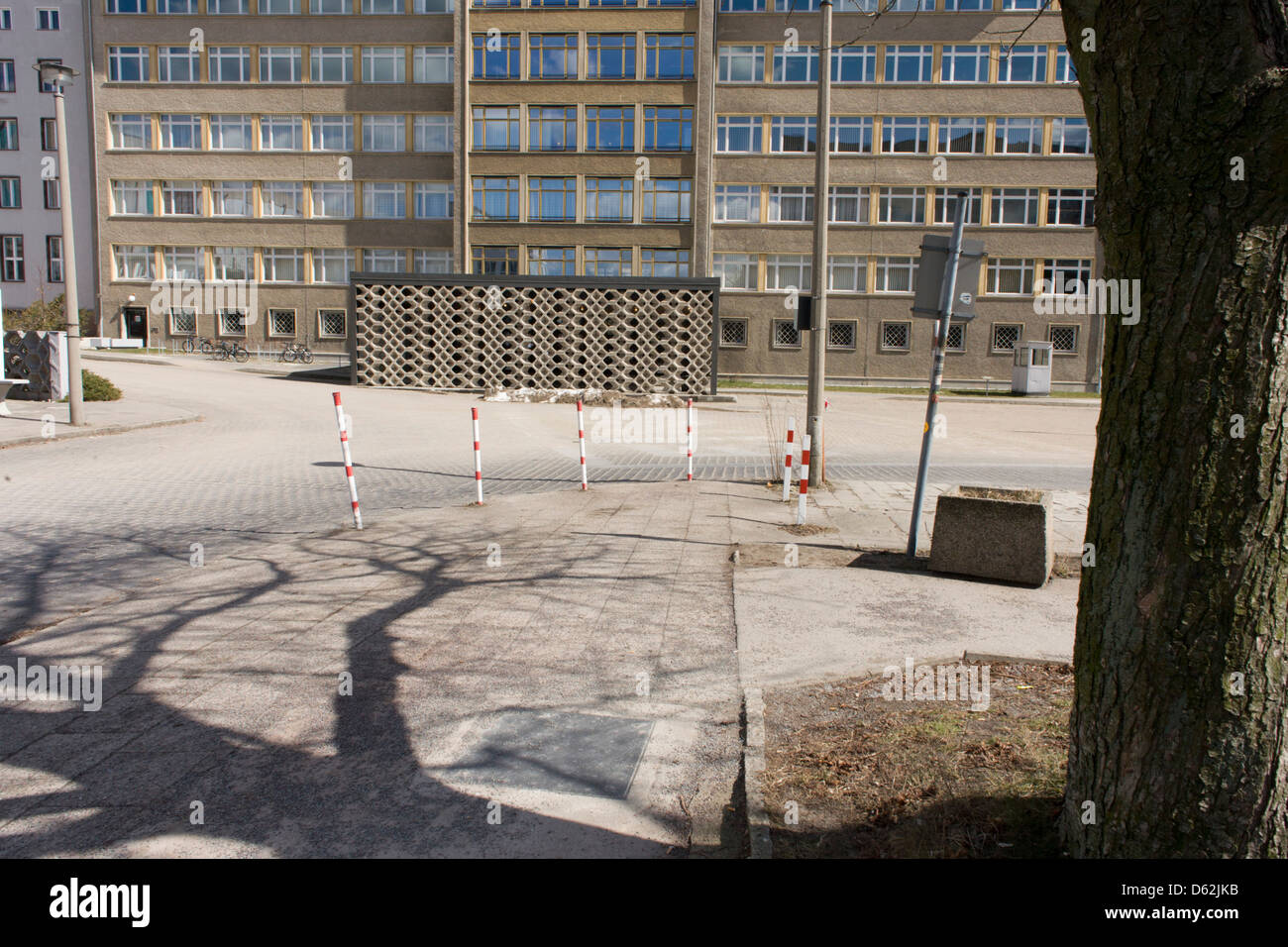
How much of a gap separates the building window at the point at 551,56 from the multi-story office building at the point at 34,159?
27660 millimetres

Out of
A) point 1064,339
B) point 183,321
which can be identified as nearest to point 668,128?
point 1064,339

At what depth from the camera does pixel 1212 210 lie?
8.96 ft

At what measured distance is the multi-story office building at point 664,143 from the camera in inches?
1742

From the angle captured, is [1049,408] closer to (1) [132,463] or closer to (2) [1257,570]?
(1) [132,463]

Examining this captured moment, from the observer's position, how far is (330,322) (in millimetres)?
50094

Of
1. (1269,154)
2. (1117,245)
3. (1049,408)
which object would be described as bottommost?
(1049,408)

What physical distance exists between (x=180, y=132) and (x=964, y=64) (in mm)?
38418

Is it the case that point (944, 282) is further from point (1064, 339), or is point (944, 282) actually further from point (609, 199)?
point (1064, 339)

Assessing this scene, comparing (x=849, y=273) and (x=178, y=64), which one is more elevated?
(x=178, y=64)

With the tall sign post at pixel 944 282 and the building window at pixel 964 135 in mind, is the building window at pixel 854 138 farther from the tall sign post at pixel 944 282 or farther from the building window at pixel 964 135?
the tall sign post at pixel 944 282

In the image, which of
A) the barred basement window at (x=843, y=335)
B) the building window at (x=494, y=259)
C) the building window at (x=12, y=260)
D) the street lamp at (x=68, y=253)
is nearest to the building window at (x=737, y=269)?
the barred basement window at (x=843, y=335)

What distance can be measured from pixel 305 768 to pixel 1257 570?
142 inches
